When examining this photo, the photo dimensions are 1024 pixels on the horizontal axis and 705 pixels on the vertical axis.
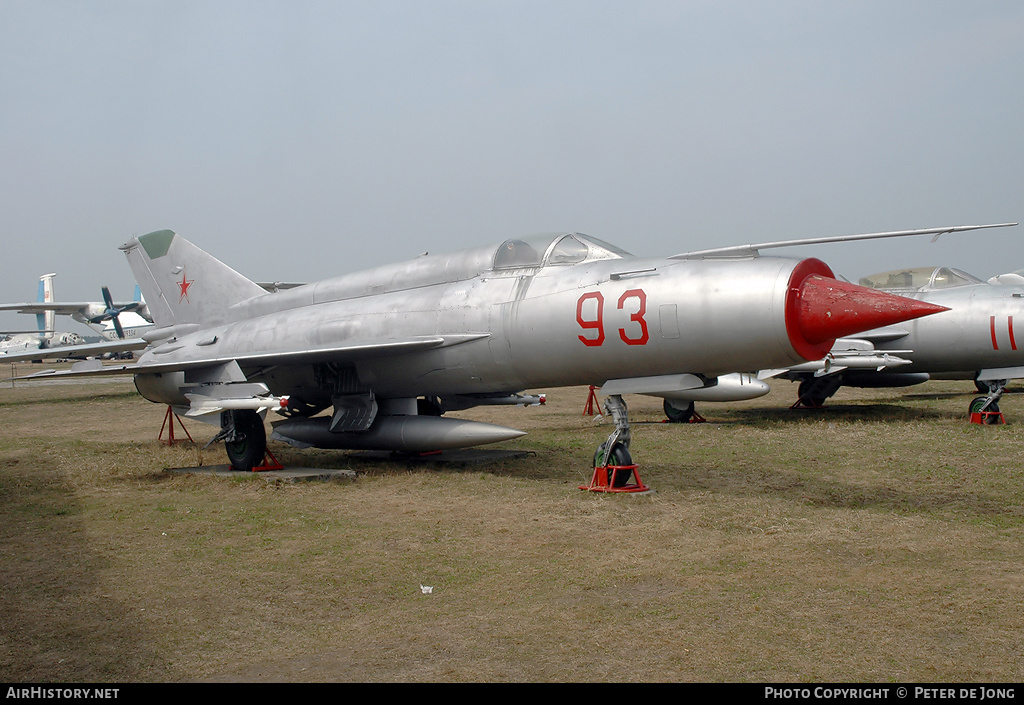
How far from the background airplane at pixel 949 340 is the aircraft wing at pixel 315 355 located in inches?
250

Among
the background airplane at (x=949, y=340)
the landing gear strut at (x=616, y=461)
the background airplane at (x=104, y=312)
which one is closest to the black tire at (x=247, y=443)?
the landing gear strut at (x=616, y=461)

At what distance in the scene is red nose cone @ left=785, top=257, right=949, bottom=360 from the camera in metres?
6.33

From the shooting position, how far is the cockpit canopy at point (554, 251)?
8.52 metres

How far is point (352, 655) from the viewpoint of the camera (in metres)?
3.96

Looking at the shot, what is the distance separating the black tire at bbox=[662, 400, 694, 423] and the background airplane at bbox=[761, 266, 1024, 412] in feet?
5.17

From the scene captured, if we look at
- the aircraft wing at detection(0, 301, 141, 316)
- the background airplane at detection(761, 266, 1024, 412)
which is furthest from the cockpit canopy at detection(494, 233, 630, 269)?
the aircraft wing at detection(0, 301, 141, 316)

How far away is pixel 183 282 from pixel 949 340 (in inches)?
491

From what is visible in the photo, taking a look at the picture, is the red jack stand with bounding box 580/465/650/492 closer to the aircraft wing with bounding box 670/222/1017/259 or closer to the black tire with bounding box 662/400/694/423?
the aircraft wing with bounding box 670/222/1017/259

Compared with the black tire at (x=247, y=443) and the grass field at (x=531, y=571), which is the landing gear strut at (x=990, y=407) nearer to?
the grass field at (x=531, y=571)

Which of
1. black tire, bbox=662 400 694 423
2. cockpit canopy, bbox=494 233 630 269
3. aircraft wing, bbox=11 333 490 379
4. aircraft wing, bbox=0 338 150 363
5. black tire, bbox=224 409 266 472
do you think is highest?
cockpit canopy, bbox=494 233 630 269

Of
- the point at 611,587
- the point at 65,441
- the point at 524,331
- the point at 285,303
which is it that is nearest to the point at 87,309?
the point at 65,441

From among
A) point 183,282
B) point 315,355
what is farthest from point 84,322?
point 315,355

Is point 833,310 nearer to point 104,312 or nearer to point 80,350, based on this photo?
point 80,350

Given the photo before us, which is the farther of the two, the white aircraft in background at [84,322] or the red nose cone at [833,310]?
the white aircraft in background at [84,322]
